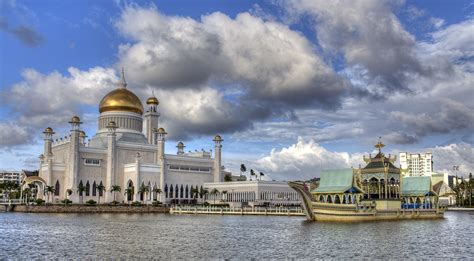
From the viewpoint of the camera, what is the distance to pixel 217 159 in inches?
4658

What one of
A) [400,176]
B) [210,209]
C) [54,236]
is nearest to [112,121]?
[210,209]

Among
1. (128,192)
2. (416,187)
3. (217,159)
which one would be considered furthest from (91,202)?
(416,187)

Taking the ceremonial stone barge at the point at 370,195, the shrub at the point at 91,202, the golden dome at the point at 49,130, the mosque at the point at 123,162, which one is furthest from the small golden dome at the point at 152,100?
the ceremonial stone barge at the point at 370,195

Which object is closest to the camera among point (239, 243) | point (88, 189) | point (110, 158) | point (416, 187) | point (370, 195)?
point (239, 243)

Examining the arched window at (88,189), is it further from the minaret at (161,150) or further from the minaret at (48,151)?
the minaret at (161,150)

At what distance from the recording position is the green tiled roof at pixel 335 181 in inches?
2288

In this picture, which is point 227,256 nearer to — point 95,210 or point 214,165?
point 95,210

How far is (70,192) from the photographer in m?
97.6

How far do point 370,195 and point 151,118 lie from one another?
64414 mm

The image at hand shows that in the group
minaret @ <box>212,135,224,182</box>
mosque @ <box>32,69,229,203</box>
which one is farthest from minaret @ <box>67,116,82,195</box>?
minaret @ <box>212,135,224,182</box>

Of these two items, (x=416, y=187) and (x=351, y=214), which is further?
(x=416, y=187)

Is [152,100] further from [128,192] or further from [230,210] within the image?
[230,210]

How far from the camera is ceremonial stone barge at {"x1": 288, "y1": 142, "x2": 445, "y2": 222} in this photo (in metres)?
57.8

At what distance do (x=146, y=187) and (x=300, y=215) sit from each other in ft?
112
